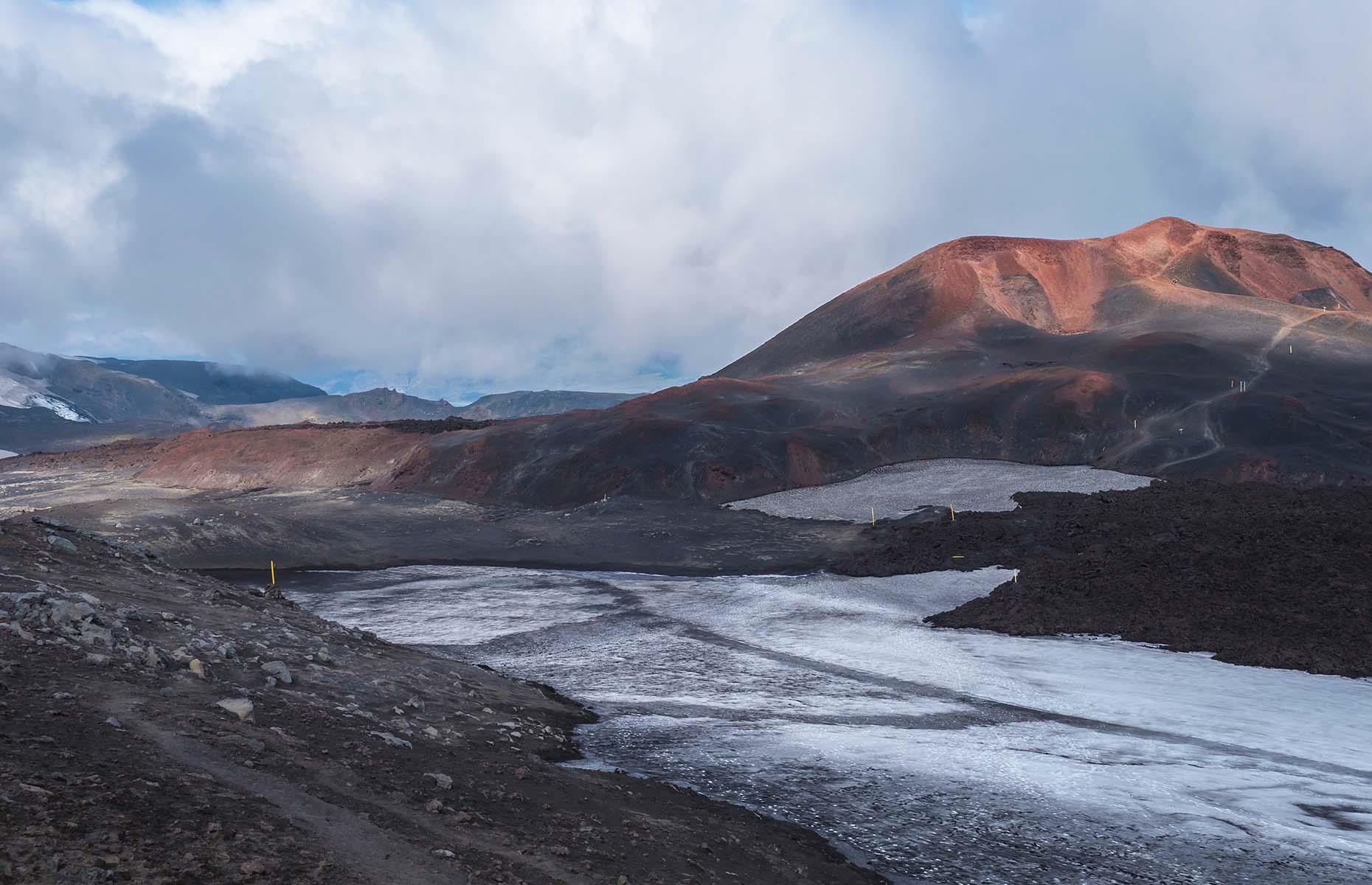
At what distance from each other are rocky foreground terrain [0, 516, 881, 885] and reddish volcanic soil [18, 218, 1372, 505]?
4730cm

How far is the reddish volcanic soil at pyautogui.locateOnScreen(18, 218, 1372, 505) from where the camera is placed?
63.2 metres

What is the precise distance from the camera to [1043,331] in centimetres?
10894

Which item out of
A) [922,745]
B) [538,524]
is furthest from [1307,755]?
[538,524]

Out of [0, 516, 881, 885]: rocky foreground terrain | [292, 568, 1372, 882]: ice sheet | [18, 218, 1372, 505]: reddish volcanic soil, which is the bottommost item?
[292, 568, 1372, 882]: ice sheet

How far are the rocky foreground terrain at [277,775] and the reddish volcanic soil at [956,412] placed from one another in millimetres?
47296

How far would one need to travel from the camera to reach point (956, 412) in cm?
7388

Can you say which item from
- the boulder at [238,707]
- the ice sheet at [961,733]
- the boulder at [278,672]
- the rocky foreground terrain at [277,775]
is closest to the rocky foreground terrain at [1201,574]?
the ice sheet at [961,733]

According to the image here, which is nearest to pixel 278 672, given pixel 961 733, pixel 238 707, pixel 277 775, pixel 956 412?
pixel 238 707

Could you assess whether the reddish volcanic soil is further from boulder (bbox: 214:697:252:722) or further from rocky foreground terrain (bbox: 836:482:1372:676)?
boulder (bbox: 214:697:252:722)

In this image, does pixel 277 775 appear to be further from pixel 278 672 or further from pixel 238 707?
pixel 278 672

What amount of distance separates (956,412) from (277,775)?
230 feet

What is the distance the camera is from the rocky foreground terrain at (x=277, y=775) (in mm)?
6797

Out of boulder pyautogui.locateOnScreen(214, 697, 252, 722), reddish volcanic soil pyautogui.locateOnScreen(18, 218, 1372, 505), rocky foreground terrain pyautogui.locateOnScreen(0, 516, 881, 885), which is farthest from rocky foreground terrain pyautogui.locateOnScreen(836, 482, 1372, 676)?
reddish volcanic soil pyautogui.locateOnScreen(18, 218, 1372, 505)

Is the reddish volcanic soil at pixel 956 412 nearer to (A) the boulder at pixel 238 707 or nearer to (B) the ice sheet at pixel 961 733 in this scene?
(B) the ice sheet at pixel 961 733
